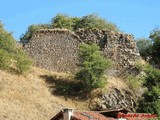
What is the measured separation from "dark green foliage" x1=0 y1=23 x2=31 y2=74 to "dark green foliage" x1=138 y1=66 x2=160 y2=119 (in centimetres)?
1064

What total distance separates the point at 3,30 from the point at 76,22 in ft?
45.5

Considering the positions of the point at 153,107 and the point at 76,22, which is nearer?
the point at 153,107

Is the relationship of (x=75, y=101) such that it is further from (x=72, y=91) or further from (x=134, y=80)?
(x=134, y=80)

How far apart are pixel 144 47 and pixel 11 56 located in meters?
16.3

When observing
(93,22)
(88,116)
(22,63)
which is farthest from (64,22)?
(88,116)

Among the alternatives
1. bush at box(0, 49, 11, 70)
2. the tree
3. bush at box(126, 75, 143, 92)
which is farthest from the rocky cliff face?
bush at box(0, 49, 11, 70)

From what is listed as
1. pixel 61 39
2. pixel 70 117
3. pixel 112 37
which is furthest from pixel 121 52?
pixel 70 117

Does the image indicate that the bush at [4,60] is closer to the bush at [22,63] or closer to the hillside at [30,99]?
the hillside at [30,99]

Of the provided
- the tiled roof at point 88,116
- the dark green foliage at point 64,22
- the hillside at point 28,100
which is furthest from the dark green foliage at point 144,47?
the tiled roof at point 88,116

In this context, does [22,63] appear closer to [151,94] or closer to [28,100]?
[28,100]

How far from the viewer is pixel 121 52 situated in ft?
156

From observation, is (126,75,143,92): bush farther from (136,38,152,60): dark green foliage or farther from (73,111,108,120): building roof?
(73,111,108,120): building roof

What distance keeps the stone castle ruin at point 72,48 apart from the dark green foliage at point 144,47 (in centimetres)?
425

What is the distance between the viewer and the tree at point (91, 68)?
42.4m
